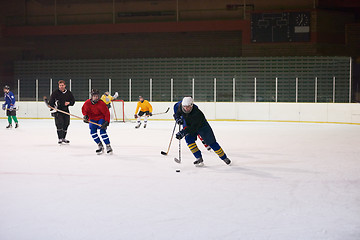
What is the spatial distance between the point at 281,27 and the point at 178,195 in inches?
680

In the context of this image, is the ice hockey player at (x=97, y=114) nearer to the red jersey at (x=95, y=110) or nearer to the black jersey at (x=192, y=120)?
the red jersey at (x=95, y=110)

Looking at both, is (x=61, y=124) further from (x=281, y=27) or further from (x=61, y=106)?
(x=281, y=27)

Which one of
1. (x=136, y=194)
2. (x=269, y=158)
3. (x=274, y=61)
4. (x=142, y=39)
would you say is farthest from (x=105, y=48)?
(x=136, y=194)

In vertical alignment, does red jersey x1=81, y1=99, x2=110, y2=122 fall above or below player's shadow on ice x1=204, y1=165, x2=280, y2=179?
above

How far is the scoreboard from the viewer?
20156 mm

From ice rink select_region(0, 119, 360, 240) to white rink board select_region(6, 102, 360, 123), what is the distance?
8.00 metres

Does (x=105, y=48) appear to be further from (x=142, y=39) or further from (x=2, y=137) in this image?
(x=2, y=137)

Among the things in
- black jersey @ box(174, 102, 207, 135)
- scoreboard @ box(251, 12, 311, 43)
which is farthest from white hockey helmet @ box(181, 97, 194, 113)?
scoreboard @ box(251, 12, 311, 43)

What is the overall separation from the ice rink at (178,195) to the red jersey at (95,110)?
0.66m

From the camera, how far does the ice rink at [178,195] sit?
322 cm

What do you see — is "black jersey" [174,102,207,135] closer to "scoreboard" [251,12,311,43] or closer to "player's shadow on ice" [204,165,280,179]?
"player's shadow on ice" [204,165,280,179]

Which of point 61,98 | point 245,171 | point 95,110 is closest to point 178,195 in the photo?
point 245,171

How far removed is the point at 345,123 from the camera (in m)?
15.5

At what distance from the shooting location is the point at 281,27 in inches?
798
